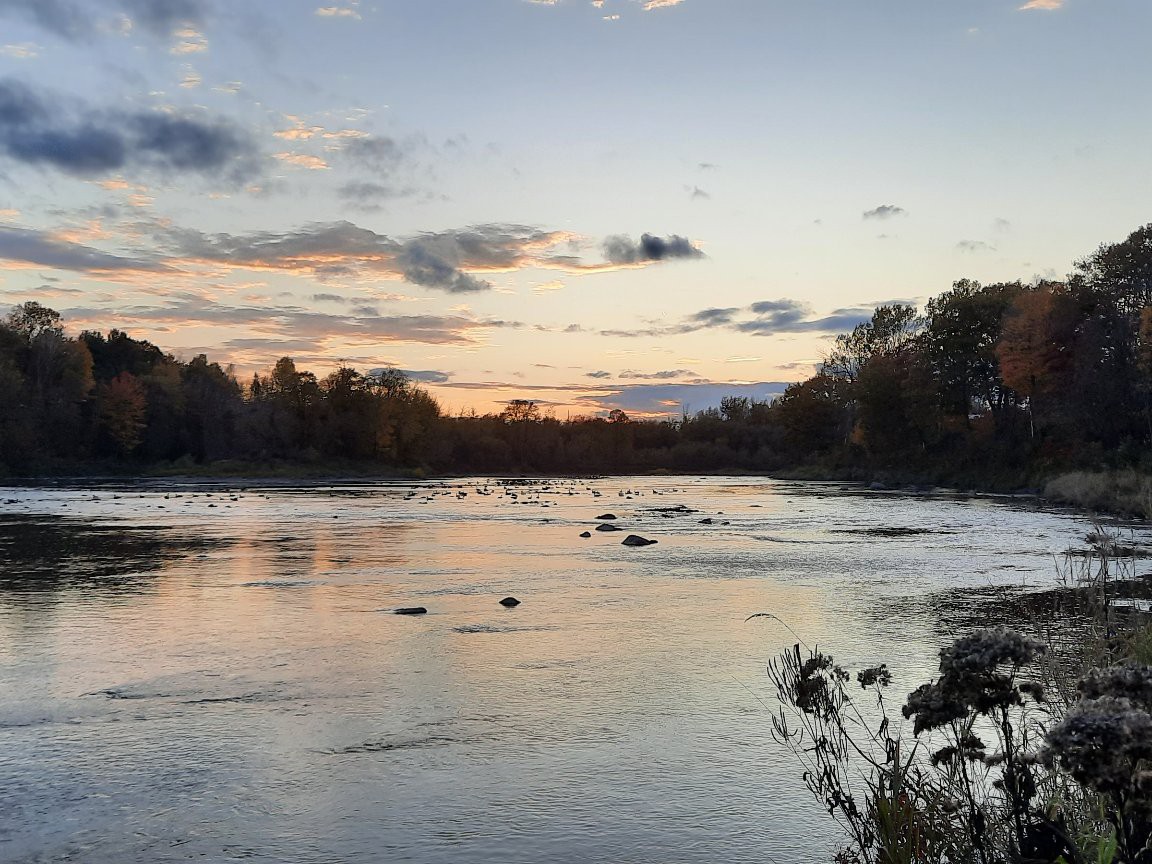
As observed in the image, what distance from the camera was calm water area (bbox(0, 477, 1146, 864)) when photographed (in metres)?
6.44

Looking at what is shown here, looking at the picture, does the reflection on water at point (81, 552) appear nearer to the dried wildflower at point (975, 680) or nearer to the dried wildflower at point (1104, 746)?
the dried wildflower at point (975, 680)

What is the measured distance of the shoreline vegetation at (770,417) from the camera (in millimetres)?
52688

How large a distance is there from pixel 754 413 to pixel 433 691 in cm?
14148

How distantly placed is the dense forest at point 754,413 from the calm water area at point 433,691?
34.5 metres

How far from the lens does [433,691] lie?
10078mm

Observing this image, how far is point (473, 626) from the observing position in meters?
13.8

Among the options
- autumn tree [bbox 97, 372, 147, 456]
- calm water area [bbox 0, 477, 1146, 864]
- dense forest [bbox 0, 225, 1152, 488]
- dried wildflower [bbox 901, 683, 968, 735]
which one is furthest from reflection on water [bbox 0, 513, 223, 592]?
autumn tree [bbox 97, 372, 147, 456]

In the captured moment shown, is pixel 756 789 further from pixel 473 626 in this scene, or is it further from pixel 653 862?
pixel 473 626

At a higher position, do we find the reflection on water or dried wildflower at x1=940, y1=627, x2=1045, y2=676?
dried wildflower at x1=940, y1=627, x2=1045, y2=676

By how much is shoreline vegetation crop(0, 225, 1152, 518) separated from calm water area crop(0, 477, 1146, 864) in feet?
81.2

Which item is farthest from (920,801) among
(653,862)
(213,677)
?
(213,677)

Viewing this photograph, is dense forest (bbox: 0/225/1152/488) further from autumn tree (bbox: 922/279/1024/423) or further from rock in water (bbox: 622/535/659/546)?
rock in water (bbox: 622/535/659/546)

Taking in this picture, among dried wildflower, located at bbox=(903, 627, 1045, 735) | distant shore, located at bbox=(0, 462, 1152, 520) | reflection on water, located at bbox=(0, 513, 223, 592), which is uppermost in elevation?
dried wildflower, located at bbox=(903, 627, 1045, 735)

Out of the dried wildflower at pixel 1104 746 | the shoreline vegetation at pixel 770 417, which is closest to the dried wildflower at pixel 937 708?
the dried wildflower at pixel 1104 746
